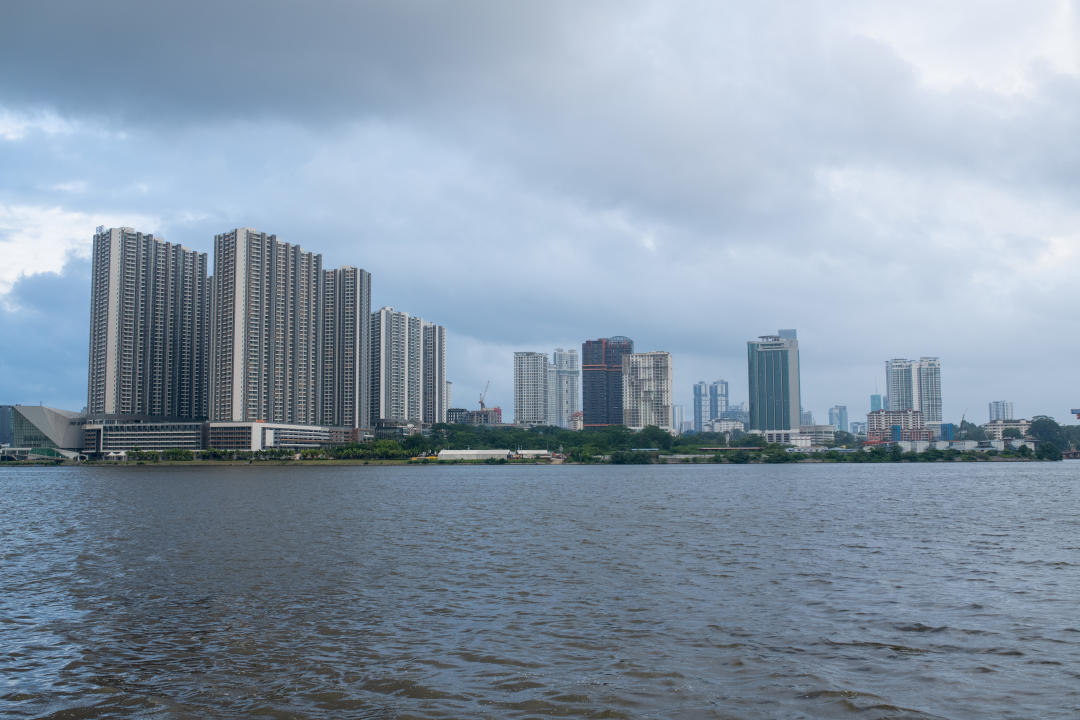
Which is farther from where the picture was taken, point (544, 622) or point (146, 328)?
point (146, 328)

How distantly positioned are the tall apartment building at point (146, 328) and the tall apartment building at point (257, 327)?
21.1m

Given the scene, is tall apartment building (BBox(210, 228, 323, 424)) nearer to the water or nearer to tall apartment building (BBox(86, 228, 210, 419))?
tall apartment building (BBox(86, 228, 210, 419))

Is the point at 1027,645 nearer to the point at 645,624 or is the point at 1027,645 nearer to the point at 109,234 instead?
the point at 645,624

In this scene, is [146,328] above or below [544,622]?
above

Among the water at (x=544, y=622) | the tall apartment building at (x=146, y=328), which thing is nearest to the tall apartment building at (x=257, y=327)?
the tall apartment building at (x=146, y=328)

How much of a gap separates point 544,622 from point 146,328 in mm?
183763

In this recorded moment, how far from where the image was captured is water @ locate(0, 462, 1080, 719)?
527 inches

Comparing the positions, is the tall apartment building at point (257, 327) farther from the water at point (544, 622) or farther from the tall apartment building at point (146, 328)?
Answer: the water at point (544, 622)

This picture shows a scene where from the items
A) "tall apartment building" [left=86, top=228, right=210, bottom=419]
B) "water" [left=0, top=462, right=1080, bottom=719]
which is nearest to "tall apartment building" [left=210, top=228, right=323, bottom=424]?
"tall apartment building" [left=86, top=228, right=210, bottom=419]

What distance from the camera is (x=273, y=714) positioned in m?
12.6

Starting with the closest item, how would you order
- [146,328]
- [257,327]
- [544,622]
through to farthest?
[544,622] < [257,327] < [146,328]

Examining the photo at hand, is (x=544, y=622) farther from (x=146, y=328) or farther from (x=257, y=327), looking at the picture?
(x=146, y=328)

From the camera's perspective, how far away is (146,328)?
178500 millimetres

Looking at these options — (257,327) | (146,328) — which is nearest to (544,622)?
(257,327)
